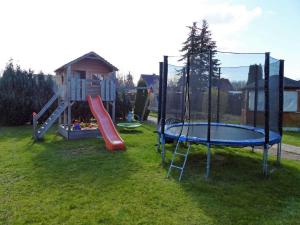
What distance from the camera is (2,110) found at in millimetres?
12875

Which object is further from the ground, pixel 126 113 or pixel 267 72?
pixel 267 72

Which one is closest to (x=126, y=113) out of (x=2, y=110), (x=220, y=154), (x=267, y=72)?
(x=2, y=110)

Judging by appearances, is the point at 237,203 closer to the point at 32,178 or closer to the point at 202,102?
the point at 202,102

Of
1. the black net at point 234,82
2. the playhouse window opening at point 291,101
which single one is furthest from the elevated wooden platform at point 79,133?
the playhouse window opening at point 291,101

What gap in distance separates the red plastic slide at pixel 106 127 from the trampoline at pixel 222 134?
1558mm

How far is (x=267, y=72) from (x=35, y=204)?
4688 mm

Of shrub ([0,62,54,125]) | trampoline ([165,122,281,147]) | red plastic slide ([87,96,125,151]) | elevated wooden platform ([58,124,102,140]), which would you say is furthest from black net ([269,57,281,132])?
shrub ([0,62,54,125])

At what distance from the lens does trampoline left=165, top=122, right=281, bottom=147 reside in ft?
18.2

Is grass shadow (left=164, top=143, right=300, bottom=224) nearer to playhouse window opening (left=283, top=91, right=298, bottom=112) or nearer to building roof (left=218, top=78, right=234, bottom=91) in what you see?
building roof (left=218, top=78, right=234, bottom=91)

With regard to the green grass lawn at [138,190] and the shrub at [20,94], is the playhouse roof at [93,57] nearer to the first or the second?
the shrub at [20,94]

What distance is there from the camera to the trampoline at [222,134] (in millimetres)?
5558

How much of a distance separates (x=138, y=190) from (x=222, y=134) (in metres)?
3.18

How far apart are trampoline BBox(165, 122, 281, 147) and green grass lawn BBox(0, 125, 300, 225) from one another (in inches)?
24.2

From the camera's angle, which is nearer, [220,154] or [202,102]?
[202,102]
